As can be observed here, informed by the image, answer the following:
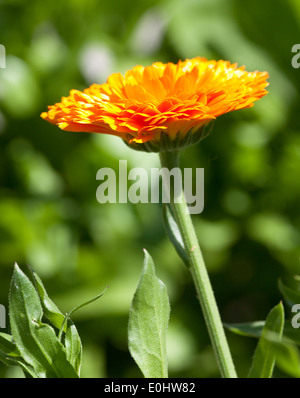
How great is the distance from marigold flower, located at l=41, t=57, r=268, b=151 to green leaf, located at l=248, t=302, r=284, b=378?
0.16 metres

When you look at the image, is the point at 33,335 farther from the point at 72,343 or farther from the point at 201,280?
the point at 201,280

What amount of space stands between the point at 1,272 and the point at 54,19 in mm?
775

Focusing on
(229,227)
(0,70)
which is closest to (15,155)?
(0,70)

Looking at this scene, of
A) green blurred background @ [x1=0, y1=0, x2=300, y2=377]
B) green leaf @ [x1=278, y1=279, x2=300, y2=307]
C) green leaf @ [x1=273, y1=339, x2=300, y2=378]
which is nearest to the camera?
green leaf @ [x1=273, y1=339, x2=300, y2=378]

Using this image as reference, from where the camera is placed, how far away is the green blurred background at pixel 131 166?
4.55 feet

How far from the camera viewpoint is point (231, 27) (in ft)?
5.46

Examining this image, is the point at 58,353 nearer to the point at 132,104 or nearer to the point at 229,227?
the point at 132,104

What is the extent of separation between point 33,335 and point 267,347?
183 mm

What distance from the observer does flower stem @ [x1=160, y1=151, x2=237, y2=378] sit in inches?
19.1

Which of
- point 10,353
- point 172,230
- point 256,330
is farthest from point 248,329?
point 10,353

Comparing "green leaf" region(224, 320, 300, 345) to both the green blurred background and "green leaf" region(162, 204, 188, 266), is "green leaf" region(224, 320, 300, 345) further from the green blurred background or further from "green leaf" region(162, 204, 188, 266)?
the green blurred background

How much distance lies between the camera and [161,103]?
495 millimetres

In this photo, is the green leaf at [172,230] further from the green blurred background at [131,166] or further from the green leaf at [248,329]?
the green blurred background at [131,166]

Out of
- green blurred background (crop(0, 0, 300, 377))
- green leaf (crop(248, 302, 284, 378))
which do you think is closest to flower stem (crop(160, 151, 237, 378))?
green leaf (crop(248, 302, 284, 378))
